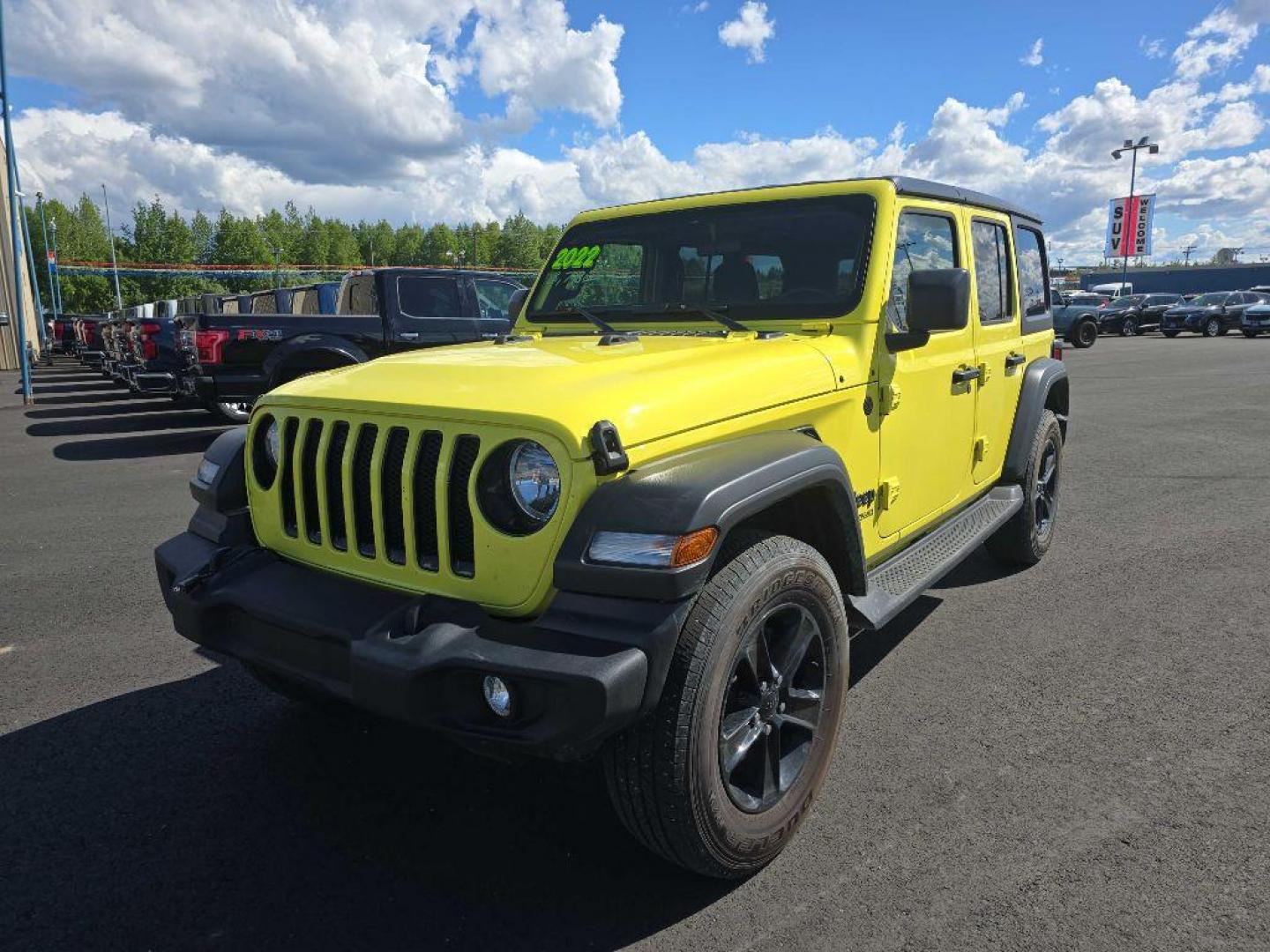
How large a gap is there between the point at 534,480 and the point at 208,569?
3.83ft

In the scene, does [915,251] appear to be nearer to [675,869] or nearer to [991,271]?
[991,271]

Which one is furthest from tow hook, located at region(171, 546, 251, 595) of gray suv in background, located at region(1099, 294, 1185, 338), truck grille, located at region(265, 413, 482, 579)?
gray suv in background, located at region(1099, 294, 1185, 338)

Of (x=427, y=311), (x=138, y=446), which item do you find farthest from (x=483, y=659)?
(x=138, y=446)

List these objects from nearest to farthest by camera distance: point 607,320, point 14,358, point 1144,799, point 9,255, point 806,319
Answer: point 1144,799
point 806,319
point 607,320
point 9,255
point 14,358

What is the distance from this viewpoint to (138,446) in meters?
10.3

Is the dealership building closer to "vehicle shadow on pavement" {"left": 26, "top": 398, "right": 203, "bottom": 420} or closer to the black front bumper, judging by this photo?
"vehicle shadow on pavement" {"left": 26, "top": 398, "right": 203, "bottom": 420}

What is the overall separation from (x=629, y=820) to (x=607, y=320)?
2.22 metres

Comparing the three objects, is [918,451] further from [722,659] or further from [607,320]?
[722,659]

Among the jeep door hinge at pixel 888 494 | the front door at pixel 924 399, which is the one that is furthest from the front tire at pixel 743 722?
the front door at pixel 924 399

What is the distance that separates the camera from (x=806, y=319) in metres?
3.24

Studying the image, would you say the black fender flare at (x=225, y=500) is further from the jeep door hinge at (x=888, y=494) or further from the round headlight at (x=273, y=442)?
the jeep door hinge at (x=888, y=494)

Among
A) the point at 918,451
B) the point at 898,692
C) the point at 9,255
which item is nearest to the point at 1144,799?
the point at 898,692

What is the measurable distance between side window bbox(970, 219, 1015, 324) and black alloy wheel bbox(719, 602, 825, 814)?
2.33m

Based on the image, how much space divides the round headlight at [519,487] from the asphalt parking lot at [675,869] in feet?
3.46
